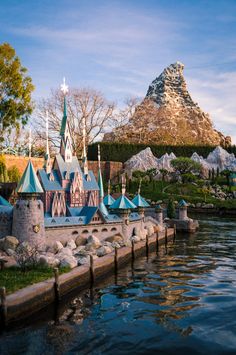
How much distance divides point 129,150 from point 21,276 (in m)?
64.0

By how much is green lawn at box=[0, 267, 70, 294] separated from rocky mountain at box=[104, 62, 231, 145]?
64165mm

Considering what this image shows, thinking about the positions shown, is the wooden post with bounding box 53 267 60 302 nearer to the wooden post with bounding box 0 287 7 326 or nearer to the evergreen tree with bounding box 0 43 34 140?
the wooden post with bounding box 0 287 7 326

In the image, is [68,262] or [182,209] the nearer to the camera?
[68,262]

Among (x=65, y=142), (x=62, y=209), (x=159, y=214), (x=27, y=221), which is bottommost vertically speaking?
(x=159, y=214)

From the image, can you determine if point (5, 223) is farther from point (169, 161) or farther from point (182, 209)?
point (169, 161)

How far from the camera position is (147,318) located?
13.9m

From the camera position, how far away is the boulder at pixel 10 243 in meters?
20.9

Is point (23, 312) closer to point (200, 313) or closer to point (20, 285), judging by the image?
point (20, 285)

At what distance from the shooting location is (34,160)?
56.1 meters

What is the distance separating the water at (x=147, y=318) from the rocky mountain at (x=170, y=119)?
2421 inches

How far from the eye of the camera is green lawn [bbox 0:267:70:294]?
46.7 ft

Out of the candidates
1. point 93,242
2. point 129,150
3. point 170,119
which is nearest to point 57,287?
point 93,242

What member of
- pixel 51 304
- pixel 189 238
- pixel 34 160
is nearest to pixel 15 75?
pixel 34 160

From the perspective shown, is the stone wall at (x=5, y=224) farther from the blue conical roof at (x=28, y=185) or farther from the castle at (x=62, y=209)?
the blue conical roof at (x=28, y=185)
